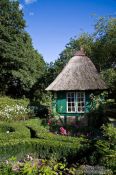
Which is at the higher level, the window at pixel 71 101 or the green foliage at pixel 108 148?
Result: the window at pixel 71 101

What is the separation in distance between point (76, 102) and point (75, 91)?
78 cm

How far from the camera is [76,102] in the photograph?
21891 millimetres

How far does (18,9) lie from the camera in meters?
41.7

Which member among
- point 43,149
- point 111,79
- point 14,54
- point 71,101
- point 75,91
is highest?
point 14,54

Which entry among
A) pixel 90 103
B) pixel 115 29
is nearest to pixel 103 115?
pixel 90 103

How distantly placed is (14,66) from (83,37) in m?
10.2

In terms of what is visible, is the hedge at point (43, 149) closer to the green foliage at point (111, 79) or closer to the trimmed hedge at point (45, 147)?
the trimmed hedge at point (45, 147)

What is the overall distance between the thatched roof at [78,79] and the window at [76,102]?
75 centimetres

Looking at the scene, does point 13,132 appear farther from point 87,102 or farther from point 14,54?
point 14,54

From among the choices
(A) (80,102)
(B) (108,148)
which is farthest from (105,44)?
(B) (108,148)

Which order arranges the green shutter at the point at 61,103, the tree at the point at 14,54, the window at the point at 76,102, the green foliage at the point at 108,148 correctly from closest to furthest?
the green foliage at the point at 108,148 → the window at the point at 76,102 → the green shutter at the point at 61,103 → the tree at the point at 14,54

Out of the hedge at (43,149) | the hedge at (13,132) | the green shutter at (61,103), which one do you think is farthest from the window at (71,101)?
the hedge at (43,149)

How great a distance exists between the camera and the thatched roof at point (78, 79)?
2153 centimetres

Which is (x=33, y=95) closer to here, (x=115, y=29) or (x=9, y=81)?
(x=9, y=81)
